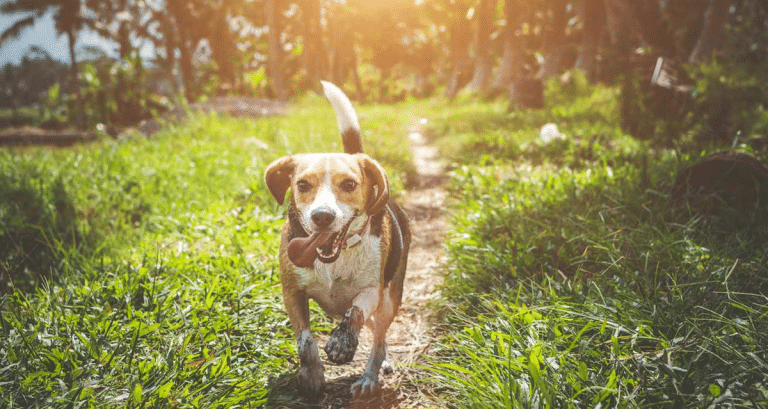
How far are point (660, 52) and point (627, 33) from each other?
1.69 meters

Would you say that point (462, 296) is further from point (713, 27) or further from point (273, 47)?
point (273, 47)

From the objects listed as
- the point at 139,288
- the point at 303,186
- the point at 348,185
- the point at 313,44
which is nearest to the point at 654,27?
the point at 348,185

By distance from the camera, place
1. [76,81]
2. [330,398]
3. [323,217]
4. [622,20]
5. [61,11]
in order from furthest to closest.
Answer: [61,11], [76,81], [622,20], [330,398], [323,217]

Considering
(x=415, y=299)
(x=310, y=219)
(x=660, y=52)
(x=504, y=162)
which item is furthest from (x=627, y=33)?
(x=310, y=219)

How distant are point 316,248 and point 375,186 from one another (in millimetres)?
564

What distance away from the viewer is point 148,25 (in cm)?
3403

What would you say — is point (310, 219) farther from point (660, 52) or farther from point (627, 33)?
point (627, 33)

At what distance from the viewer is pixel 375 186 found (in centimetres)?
247

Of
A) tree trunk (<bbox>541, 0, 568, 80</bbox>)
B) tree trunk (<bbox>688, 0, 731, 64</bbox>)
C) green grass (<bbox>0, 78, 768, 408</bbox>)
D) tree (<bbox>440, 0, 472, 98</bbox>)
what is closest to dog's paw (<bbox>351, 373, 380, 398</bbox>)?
green grass (<bbox>0, 78, 768, 408</bbox>)

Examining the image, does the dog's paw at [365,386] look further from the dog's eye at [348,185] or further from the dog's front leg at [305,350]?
the dog's eye at [348,185]

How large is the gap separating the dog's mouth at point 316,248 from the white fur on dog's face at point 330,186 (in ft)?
0.19

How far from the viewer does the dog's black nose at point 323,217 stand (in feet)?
6.49

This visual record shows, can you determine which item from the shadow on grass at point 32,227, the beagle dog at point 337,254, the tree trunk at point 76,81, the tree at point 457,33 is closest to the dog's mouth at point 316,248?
the beagle dog at point 337,254

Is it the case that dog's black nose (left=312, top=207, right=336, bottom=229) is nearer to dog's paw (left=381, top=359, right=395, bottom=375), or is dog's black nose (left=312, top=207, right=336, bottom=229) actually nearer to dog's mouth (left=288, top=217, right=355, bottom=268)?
dog's mouth (left=288, top=217, right=355, bottom=268)
